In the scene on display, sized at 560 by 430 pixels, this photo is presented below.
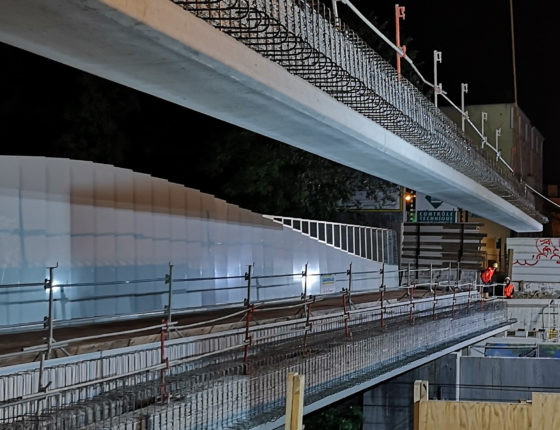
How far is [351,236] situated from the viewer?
1051 inches

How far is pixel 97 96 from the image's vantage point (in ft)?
73.4

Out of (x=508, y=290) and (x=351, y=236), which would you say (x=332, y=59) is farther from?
(x=508, y=290)

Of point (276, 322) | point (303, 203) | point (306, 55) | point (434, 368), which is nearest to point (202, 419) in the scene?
point (276, 322)

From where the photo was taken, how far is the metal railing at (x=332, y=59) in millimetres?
10319

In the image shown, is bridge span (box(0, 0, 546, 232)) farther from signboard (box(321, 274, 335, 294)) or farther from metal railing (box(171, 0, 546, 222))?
signboard (box(321, 274, 335, 294))

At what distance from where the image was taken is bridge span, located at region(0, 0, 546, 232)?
815cm

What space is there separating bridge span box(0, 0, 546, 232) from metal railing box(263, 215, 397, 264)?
215 cm

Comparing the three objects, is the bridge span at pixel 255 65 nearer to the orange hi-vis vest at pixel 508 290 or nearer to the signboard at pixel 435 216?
the orange hi-vis vest at pixel 508 290

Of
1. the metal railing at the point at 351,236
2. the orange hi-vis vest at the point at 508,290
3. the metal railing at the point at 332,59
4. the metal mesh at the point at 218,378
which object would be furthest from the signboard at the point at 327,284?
the orange hi-vis vest at the point at 508,290

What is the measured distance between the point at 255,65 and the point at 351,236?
16.2 m

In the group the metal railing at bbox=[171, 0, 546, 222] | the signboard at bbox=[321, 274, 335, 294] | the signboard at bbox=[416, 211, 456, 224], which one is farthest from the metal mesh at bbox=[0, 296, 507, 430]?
the signboard at bbox=[416, 211, 456, 224]

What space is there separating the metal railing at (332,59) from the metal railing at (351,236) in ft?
10.9

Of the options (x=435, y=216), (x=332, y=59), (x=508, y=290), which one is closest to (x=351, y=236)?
(x=508, y=290)

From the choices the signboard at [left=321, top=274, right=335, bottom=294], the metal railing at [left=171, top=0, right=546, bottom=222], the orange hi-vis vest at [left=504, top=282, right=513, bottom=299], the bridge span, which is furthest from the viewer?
the orange hi-vis vest at [left=504, top=282, right=513, bottom=299]
